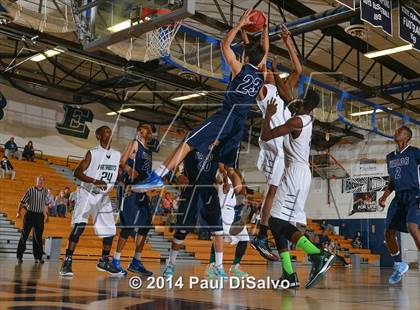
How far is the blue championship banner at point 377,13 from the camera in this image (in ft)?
32.3

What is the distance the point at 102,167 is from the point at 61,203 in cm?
970

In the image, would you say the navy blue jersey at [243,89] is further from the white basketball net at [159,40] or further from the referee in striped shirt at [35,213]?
the referee in striped shirt at [35,213]

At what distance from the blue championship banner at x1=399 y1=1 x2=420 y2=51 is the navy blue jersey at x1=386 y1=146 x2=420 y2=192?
15.9 feet

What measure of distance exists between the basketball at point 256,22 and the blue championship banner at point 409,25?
6920mm

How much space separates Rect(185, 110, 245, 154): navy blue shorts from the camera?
4577 millimetres

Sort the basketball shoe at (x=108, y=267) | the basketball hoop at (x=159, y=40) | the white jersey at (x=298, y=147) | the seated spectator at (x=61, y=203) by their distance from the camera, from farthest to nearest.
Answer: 1. the seated spectator at (x=61, y=203)
2. the basketball hoop at (x=159, y=40)
3. the basketball shoe at (x=108, y=267)
4. the white jersey at (x=298, y=147)

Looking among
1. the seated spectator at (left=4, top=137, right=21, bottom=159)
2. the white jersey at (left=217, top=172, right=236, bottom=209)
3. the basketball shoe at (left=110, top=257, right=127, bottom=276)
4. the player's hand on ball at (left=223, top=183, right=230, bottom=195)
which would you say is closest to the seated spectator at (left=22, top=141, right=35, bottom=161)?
the seated spectator at (left=4, top=137, right=21, bottom=159)

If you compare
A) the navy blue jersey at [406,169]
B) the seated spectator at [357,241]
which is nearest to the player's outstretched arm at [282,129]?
the navy blue jersey at [406,169]

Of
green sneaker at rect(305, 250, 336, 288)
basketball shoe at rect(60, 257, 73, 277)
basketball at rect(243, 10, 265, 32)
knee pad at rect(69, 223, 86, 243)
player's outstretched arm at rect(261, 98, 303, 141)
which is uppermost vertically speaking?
basketball at rect(243, 10, 265, 32)

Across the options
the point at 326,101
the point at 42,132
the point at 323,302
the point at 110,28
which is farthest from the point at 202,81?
the point at 323,302

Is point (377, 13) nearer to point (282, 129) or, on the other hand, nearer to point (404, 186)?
point (404, 186)

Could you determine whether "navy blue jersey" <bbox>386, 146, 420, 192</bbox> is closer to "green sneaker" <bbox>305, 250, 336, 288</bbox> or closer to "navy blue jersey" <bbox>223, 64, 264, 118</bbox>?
"green sneaker" <bbox>305, 250, 336, 288</bbox>

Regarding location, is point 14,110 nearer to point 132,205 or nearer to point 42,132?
point 42,132

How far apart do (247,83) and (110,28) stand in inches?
84.3
